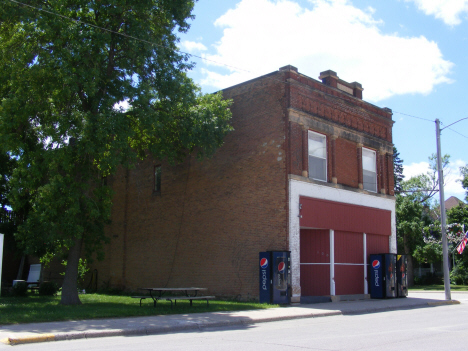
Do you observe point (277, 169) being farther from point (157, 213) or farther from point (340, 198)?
point (157, 213)

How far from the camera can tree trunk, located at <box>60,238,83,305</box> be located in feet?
54.3

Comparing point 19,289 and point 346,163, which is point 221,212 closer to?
point 346,163

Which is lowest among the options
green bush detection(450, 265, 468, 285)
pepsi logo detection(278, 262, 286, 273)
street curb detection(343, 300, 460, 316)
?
street curb detection(343, 300, 460, 316)

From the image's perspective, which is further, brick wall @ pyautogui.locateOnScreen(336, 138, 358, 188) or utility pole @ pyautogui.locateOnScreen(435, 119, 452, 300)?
brick wall @ pyautogui.locateOnScreen(336, 138, 358, 188)

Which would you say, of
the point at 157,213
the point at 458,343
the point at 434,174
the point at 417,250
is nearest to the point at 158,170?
the point at 157,213

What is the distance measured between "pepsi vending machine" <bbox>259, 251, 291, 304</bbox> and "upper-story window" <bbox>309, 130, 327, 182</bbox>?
4.36 m

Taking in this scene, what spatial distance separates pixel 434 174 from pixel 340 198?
1431 inches

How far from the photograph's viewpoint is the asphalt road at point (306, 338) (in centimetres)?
896

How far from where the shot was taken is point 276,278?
18.0m

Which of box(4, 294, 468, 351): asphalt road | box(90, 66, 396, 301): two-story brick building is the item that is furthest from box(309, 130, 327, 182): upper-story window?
box(4, 294, 468, 351): asphalt road

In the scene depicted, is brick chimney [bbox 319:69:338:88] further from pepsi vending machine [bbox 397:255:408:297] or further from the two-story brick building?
pepsi vending machine [bbox 397:255:408:297]

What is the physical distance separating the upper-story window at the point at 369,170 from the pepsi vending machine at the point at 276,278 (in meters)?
7.50

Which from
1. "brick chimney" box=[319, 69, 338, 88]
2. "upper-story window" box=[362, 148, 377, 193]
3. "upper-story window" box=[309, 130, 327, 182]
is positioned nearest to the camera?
"upper-story window" box=[309, 130, 327, 182]

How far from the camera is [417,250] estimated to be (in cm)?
4131
